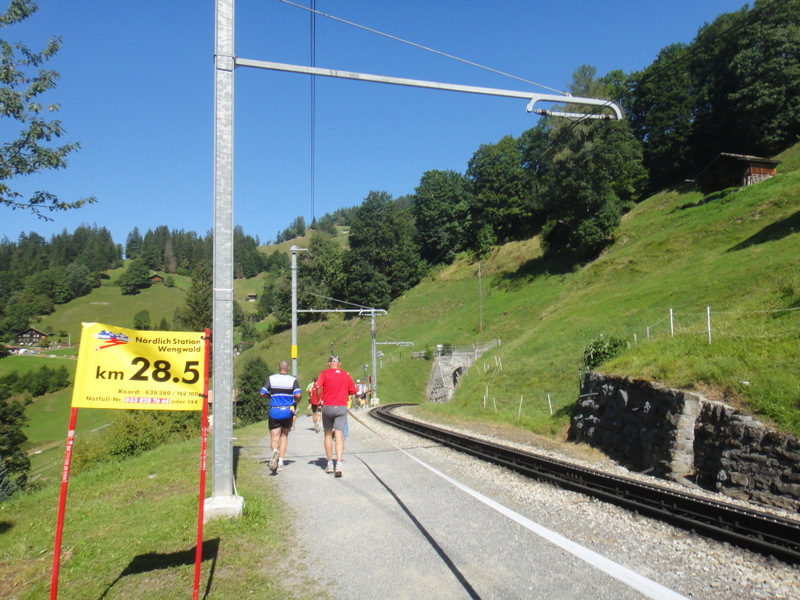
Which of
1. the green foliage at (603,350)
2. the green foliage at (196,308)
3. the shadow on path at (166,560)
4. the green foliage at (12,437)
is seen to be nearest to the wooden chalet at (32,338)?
the green foliage at (196,308)

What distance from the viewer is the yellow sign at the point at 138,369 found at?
4.34 meters

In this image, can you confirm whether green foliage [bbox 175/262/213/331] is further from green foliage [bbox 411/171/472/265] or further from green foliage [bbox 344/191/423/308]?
green foliage [bbox 411/171/472/265]

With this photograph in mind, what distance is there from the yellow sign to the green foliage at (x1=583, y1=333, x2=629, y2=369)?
16602mm

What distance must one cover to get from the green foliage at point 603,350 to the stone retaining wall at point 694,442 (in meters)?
4.46

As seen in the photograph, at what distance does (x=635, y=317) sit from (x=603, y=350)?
12.4 metres

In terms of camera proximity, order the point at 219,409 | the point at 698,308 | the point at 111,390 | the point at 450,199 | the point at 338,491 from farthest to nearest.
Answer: the point at 450,199, the point at 698,308, the point at 338,491, the point at 219,409, the point at 111,390

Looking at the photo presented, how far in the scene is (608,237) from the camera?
55.7 m

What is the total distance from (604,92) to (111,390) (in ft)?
206

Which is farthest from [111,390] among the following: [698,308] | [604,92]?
[604,92]

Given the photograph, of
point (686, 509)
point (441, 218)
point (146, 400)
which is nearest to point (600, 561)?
point (686, 509)

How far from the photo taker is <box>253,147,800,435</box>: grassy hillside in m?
12.3

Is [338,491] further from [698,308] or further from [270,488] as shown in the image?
[698,308]

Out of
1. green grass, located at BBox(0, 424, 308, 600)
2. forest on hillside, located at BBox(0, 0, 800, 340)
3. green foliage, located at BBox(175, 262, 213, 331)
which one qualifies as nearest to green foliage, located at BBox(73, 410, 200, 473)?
green grass, located at BBox(0, 424, 308, 600)

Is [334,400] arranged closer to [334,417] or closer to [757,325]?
[334,417]
